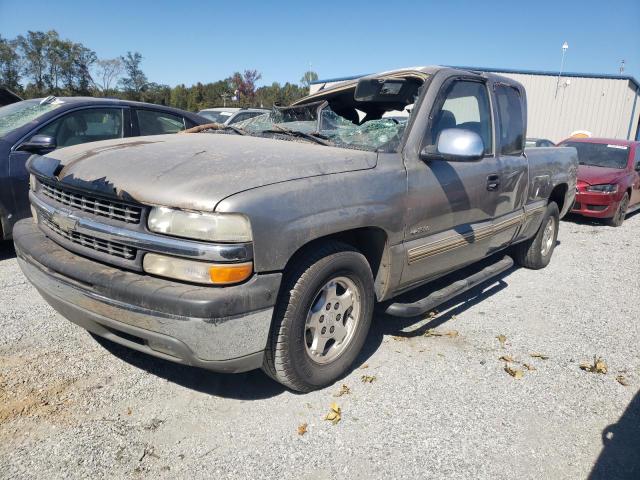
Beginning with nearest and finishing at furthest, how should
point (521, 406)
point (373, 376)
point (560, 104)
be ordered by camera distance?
point (521, 406) → point (373, 376) → point (560, 104)

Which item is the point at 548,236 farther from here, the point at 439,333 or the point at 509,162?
the point at 439,333

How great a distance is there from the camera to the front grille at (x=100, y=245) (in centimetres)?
225

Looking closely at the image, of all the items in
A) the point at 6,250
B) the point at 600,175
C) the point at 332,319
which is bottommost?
the point at 6,250

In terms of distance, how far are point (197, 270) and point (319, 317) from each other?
2.75ft

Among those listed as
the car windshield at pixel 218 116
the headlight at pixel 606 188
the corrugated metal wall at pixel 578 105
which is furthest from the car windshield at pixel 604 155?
the corrugated metal wall at pixel 578 105

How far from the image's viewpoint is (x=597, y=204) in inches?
336

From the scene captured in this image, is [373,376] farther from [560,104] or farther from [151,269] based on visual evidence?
[560,104]

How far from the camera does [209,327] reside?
2.10m

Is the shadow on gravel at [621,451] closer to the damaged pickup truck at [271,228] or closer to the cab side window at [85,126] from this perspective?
the damaged pickup truck at [271,228]

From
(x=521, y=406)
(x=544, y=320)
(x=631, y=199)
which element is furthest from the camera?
(x=631, y=199)

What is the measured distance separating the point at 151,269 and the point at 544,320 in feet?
11.1

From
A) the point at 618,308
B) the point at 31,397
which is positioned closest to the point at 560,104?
the point at 618,308

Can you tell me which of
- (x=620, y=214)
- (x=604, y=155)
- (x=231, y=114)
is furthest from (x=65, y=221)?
(x=231, y=114)

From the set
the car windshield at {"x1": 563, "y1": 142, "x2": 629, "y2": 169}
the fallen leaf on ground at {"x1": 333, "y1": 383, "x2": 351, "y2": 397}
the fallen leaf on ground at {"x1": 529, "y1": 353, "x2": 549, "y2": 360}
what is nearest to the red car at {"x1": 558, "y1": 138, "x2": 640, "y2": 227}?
the car windshield at {"x1": 563, "y1": 142, "x2": 629, "y2": 169}
